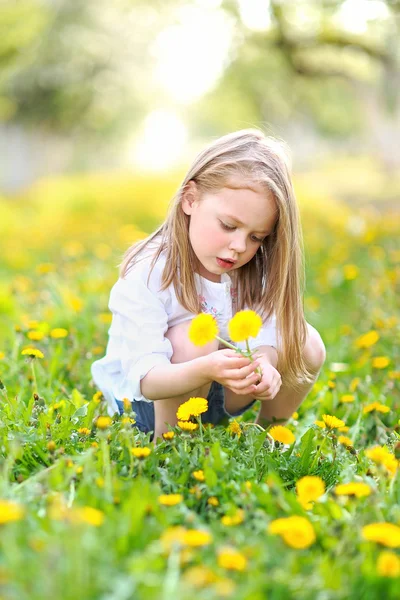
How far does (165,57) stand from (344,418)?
1099cm

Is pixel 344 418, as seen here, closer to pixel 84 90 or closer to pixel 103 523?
pixel 103 523

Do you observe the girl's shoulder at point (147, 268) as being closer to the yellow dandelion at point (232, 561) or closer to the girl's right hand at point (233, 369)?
the girl's right hand at point (233, 369)

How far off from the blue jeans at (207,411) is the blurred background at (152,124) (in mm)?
664

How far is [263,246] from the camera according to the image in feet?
6.64

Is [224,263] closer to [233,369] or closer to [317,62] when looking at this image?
[233,369]

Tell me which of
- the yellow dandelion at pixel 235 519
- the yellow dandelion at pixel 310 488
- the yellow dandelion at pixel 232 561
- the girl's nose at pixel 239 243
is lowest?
the yellow dandelion at pixel 235 519

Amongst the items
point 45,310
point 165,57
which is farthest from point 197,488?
point 165,57

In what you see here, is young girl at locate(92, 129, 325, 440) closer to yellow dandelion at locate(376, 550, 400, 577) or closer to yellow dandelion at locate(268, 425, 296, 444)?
yellow dandelion at locate(268, 425, 296, 444)

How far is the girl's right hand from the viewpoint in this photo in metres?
1.64

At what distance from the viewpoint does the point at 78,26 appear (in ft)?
39.8

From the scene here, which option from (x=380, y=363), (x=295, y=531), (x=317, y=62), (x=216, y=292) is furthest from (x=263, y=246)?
(x=317, y=62)

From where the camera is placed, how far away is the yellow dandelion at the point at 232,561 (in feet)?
3.37

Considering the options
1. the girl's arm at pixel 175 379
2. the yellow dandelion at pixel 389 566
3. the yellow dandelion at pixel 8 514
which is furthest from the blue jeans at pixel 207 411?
the yellow dandelion at pixel 389 566

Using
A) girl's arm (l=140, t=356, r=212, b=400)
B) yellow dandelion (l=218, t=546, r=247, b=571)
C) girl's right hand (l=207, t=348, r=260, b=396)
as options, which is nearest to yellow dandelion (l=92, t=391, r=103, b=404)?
girl's arm (l=140, t=356, r=212, b=400)
